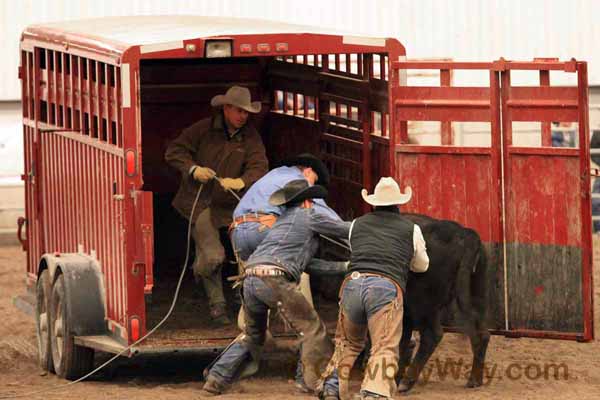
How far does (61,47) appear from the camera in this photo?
11719 mm

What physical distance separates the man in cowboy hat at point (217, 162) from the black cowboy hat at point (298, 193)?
57.4 inches

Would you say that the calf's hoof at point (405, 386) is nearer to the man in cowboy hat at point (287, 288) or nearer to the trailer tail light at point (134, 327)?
the man in cowboy hat at point (287, 288)

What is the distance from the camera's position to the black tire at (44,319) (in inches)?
457

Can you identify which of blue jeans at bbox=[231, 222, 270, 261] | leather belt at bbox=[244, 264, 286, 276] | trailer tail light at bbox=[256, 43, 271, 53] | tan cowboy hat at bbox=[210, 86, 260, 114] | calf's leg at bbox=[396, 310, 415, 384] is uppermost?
trailer tail light at bbox=[256, 43, 271, 53]

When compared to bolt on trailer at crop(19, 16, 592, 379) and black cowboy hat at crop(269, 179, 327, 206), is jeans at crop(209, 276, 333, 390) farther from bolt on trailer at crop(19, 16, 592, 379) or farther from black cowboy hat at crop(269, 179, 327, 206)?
black cowboy hat at crop(269, 179, 327, 206)

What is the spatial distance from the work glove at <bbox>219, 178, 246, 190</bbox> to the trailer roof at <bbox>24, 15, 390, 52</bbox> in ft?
3.89

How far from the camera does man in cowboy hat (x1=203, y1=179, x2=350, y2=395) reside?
32.2 ft

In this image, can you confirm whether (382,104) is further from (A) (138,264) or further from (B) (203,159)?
(A) (138,264)

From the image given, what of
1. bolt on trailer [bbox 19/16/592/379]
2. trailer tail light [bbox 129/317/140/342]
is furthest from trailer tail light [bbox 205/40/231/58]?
trailer tail light [bbox 129/317/140/342]

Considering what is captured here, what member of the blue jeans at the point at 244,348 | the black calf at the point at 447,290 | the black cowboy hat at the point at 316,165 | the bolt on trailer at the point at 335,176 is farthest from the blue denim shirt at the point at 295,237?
the bolt on trailer at the point at 335,176

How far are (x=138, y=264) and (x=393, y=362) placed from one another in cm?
197

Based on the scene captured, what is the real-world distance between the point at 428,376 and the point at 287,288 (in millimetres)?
1422

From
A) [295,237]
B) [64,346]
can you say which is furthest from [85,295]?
[295,237]

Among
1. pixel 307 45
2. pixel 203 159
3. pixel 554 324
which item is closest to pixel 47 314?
pixel 203 159
